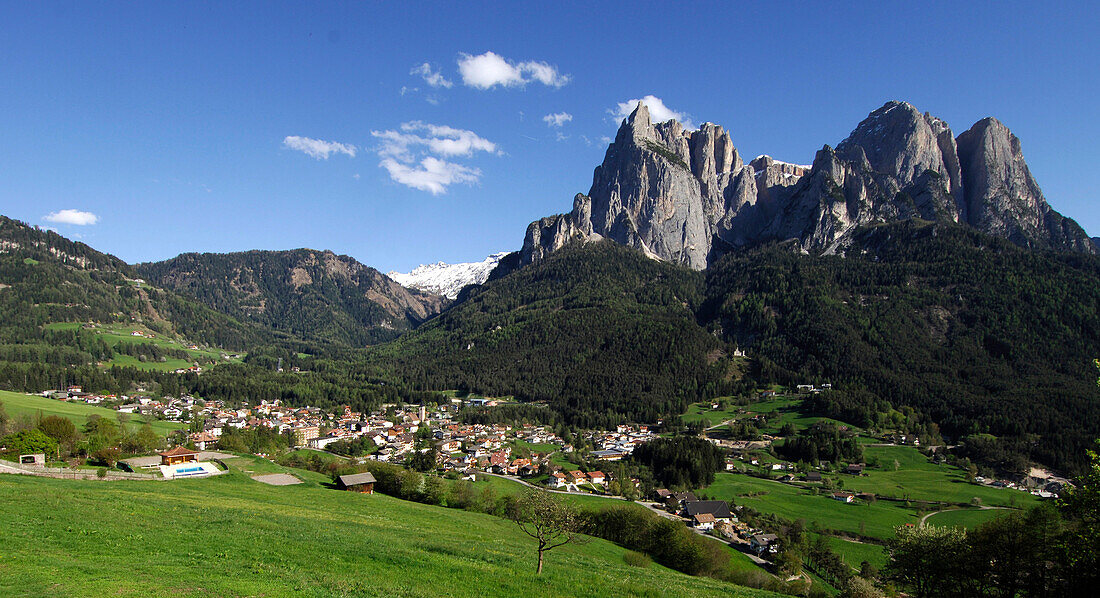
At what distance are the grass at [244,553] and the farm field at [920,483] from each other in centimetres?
6659

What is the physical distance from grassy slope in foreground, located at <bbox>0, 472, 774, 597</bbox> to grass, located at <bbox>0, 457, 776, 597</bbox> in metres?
0.06

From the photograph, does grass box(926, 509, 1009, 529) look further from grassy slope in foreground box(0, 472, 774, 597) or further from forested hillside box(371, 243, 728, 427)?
forested hillside box(371, 243, 728, 427)

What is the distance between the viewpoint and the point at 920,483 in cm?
8650

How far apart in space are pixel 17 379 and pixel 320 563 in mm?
150066

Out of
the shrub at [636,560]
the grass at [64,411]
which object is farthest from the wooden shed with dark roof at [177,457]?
the shrub at [636,560]

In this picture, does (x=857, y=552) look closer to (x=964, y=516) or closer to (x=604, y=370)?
(x=964, y=516)

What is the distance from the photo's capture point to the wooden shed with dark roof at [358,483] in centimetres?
5606

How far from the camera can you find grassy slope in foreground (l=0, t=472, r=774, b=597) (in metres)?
16.6

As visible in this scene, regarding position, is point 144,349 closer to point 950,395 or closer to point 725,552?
point 725,552

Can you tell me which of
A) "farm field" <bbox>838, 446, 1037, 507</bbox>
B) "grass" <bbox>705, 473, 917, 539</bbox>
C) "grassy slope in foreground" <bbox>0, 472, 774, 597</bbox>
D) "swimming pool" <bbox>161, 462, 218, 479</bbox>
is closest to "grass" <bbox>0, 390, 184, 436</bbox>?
"swimming pool" <bbox>161, 462, 218, 479</bbox>

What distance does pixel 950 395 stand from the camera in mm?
131125

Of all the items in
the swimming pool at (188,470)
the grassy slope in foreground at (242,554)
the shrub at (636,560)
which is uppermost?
the grassy slope in foreground at (242,554)

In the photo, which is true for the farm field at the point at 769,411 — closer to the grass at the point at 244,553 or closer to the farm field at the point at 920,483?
the farm field at the point at 920,483

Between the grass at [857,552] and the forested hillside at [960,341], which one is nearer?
the grass at [857,552]
